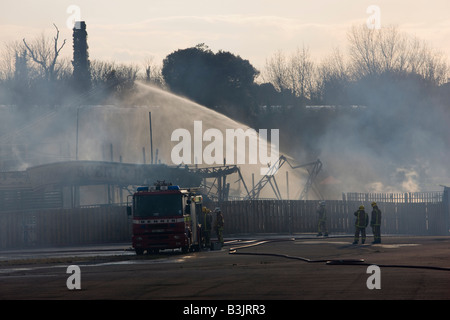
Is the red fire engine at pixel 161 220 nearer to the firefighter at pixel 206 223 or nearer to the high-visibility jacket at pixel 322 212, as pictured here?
the firefighter at pixel 206 223

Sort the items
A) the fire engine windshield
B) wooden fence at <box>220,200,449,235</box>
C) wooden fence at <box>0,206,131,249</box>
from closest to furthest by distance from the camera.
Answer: the fire engine windshield
wooden fence at <box>0,206,131,249</box>
wooden fence at <box>220,200,449,235</box>

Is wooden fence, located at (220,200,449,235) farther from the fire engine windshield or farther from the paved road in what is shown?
the paved road

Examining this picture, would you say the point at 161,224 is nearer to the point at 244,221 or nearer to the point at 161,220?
the point at 161,220

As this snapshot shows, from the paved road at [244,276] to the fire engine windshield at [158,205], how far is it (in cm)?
226

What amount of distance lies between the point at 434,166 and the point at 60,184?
5387 cm

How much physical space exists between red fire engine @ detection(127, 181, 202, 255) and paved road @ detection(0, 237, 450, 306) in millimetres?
1517

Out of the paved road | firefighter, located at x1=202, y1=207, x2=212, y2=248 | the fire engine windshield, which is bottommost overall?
the paved road

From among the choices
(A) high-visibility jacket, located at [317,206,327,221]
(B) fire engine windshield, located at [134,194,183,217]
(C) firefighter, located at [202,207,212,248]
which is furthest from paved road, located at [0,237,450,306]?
(A) high-visibility jacket, located at [317,206,327,221]

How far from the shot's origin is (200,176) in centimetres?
5672

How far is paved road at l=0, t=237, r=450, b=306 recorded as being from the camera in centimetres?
1575

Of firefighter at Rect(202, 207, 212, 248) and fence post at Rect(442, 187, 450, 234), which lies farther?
fence post at Rect(442, 187, 450, 234)

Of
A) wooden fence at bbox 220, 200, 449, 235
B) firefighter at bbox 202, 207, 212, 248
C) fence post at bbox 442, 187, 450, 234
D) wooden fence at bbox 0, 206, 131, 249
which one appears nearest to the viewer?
firefighter at bbox 202, 207, 212, 248

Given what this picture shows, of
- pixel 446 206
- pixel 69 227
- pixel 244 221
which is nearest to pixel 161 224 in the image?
pixel 69 227

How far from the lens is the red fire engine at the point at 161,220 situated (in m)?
30.7
